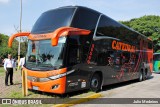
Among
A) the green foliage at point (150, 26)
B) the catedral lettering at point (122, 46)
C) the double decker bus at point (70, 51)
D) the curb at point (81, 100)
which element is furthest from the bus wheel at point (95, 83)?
the green foliage at point (150, 26)

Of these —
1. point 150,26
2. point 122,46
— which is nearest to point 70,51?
point 122,46

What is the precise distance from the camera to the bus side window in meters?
10.2

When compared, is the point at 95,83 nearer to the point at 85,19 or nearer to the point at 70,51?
the point at 70,51

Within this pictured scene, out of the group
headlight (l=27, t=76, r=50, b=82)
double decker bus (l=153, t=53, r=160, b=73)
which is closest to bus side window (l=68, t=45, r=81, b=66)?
headlight (l=27, t=76, r=50, b=82)

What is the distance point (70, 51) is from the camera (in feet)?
33.5

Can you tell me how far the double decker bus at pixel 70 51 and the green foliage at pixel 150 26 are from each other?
117 feet

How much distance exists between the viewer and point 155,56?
3269 centimetres

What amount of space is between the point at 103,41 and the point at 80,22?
6.98ft

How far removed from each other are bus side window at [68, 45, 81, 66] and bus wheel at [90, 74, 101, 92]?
66.7 inches

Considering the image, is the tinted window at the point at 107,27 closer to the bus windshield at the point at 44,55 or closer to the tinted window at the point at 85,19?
the tinted window at the point at 85,19

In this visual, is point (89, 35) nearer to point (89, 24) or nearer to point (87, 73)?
point (89, 24)

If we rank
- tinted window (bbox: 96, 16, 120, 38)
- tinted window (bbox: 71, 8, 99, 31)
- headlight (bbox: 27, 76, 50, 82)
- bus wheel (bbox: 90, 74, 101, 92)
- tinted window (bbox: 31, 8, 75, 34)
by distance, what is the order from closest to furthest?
1. headlight (bbox: 27, 76, 50, 82)
2. tinted window (bbox: 31, 8, 75, 34)
3. tinted window (bbox: 71, 8, 99, 31)
4. bus wheel (bbox: 90, 74, 101, 92)
5. tinted window (bbox: 96, 16, 120, 38)

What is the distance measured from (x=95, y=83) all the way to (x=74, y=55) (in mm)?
2393

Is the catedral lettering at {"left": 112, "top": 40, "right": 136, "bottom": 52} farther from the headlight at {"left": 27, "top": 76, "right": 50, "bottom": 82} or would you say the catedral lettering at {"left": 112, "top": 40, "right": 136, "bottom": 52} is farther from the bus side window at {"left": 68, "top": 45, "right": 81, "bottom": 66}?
the headlight at {"left": 27, "top": 76, "right": 50, "bottom": 82}
